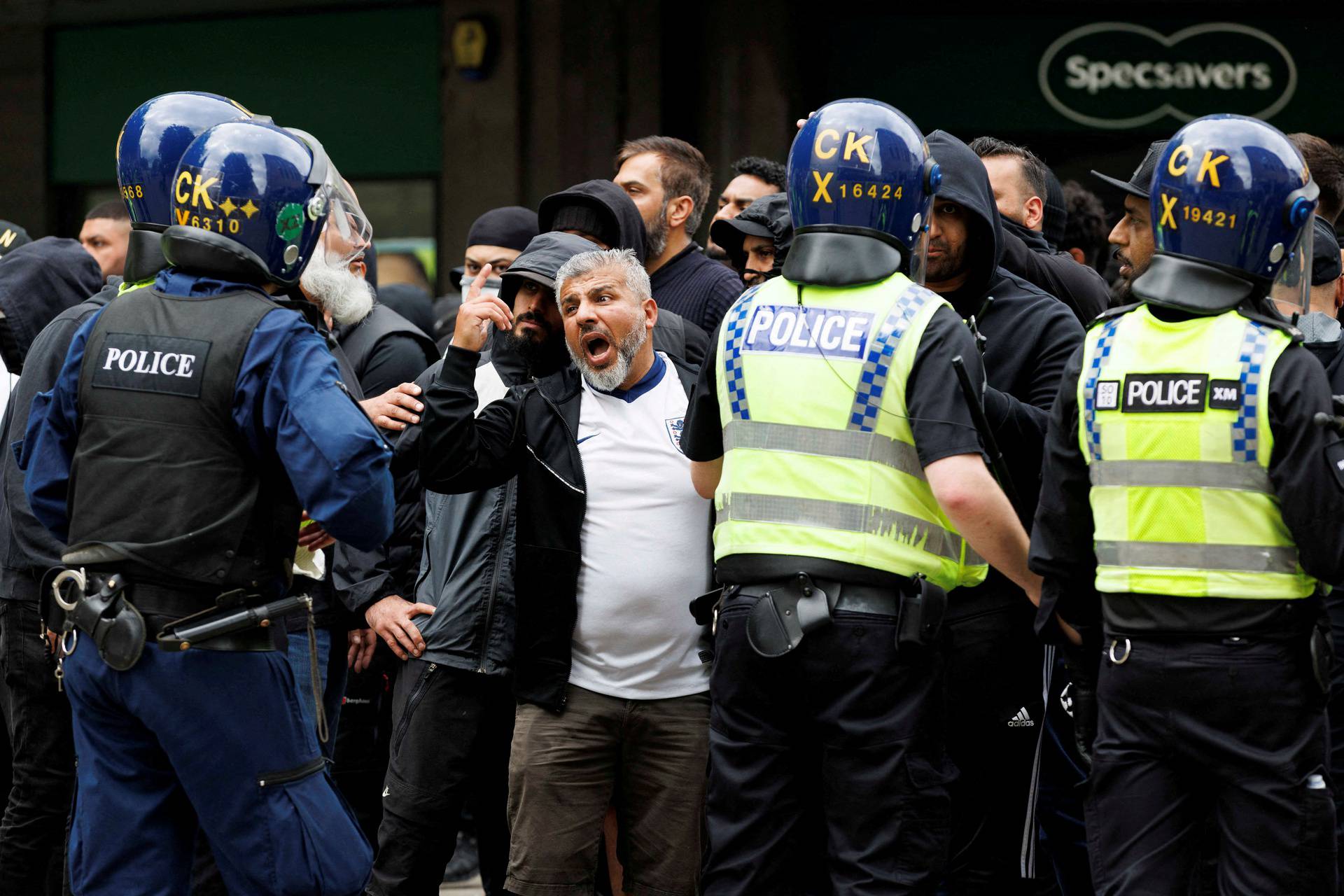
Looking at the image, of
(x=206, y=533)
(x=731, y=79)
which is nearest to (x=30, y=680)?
(x=206, y=533)

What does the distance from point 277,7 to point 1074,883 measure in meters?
8.40

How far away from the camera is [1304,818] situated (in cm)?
335

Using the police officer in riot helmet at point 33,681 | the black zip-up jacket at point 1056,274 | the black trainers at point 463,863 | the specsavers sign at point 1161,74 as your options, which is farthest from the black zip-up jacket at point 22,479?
the specsavers sign at point 1161,74

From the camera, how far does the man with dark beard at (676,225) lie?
573 cm

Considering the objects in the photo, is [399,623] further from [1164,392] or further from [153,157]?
[1164,392]

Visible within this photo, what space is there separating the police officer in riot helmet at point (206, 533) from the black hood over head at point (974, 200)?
5.37ft

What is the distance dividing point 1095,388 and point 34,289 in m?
3.87

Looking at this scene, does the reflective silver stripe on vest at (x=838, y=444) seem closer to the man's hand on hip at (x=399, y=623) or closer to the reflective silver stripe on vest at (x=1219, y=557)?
the reflective silver stripe on vest at (x=1219, y=557)

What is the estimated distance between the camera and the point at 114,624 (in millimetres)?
3576

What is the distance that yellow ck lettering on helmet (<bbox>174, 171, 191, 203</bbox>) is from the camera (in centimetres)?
371

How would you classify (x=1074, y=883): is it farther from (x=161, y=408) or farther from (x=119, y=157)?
(x=119, y=157)

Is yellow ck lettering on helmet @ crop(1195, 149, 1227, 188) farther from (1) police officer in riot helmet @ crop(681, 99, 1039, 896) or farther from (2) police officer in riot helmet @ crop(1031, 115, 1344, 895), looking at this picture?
(1) police officer in riot helmet @ crop(681, 99, 1039, 896)

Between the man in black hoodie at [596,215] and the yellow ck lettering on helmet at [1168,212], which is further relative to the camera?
the man in black hoodie at [596,215]

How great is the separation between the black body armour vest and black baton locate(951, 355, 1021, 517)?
1514 millimetres
